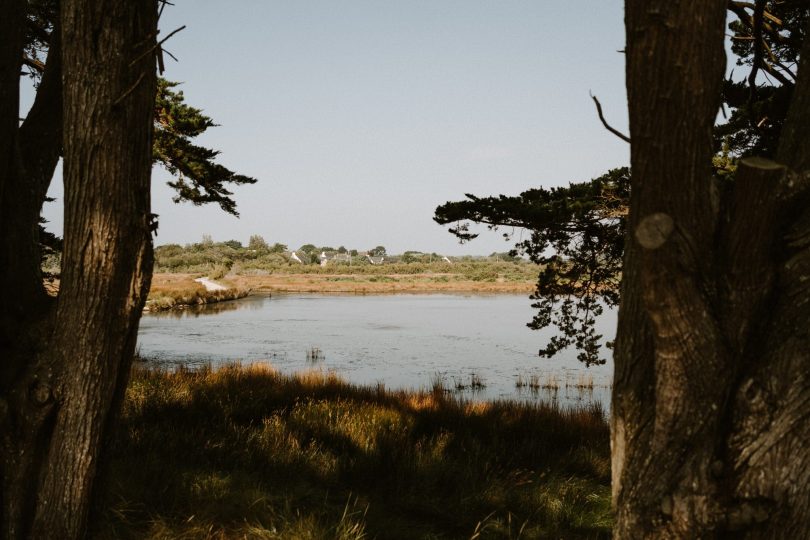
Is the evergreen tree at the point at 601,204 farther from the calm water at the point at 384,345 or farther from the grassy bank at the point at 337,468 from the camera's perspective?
the calm water at the point at 384,345

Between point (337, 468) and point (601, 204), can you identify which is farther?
point (601, 204)

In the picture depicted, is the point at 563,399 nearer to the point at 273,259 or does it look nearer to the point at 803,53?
the point at 803,53

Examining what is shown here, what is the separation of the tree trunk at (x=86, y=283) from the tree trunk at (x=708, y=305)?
2629 mm

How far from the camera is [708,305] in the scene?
85.1 inches

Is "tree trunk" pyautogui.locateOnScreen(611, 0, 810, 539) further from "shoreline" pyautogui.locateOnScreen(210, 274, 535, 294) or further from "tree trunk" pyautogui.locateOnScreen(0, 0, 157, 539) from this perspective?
"shoreline" pyautogui.locateOnScreen(210, 274, 535, 294)

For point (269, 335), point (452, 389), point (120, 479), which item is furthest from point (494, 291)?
point (120, 479)

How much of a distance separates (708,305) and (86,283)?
3.05m

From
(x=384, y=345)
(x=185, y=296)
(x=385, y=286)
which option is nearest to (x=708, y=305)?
(x=384, y=345)

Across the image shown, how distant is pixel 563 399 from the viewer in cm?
1436

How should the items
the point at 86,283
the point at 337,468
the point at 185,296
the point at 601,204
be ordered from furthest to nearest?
the point at 185,296
the point at 601,204
the point at 337,468
the point at 86,283

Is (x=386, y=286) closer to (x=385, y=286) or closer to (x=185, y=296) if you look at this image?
(x=385, y=286)

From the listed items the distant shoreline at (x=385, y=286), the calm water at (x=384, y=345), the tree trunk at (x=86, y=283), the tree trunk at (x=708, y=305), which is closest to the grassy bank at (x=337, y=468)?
the tree trunk at (x=86, y=283)

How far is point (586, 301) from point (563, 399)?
689cm

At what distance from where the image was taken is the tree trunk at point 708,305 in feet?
6.80
